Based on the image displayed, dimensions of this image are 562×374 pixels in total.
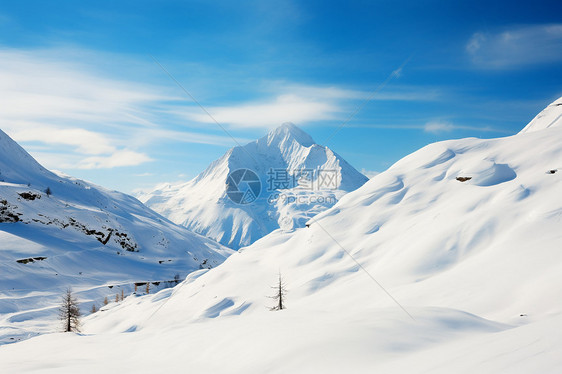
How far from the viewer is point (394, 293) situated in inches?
1037

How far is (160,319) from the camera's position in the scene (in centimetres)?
4284

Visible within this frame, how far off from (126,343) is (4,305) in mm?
83910

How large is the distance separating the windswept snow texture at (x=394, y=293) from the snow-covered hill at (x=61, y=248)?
112ft

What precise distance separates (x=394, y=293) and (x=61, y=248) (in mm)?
126408

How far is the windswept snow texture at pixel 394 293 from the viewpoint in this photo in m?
7.03

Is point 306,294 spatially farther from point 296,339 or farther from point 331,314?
point 296,339

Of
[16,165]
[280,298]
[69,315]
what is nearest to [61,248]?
[16,165]

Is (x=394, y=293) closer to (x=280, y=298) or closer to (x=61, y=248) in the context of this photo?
(x=280, y=298)

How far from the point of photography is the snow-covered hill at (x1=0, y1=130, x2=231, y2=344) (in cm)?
8212

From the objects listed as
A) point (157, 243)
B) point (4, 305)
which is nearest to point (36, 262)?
point (4, 305)

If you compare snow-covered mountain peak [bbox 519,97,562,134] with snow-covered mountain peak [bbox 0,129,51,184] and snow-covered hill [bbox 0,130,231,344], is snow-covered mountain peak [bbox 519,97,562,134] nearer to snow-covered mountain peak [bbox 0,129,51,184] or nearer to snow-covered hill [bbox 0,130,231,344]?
snow-covered hill [bbox 0,130,231,344]

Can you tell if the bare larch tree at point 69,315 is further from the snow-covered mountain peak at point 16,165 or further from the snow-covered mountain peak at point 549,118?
the snow-covered mountain peak at point 549,118

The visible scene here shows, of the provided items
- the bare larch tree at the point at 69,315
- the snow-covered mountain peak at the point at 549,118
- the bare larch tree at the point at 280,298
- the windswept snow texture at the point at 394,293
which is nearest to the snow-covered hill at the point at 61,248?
the bare larch tree at the point at 69,315

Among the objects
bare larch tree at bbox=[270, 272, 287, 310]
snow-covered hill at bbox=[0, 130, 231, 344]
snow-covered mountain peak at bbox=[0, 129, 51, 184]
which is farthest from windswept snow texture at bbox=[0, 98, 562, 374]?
snow-covered mountain peak at bbox=[0, 129, 51, 184]
